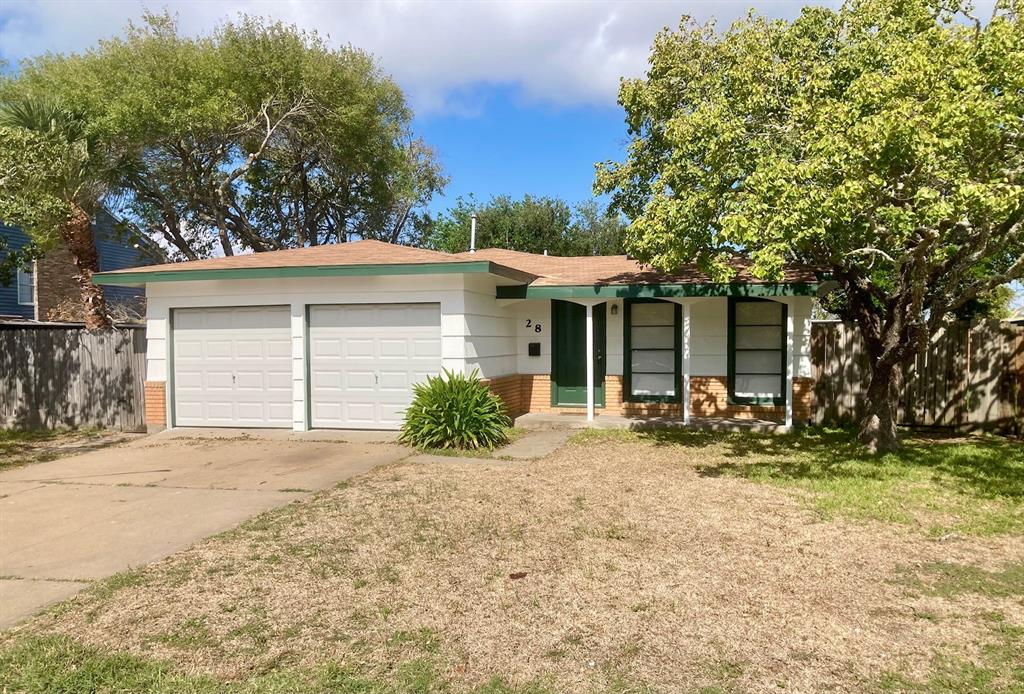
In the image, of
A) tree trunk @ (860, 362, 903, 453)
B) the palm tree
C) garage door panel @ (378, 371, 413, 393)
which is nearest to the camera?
tree trunk @ (860, 362, 903, 453)

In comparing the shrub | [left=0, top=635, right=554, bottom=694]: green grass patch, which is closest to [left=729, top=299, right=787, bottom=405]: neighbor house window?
the shrub

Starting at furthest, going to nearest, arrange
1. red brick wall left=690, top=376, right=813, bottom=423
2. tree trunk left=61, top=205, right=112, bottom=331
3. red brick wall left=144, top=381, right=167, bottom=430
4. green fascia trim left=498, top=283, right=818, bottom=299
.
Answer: tree trunk left=61, top=205, right=112, bottom=331
red brick wall left=690, top=376, right=813, bottom=423
red brick wall left=144, top=381, right=167, bottom=430
green fascia trim left=498, top=283, right=818, bottom=299

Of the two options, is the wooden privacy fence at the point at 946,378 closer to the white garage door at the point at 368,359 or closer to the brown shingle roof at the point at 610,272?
the brown shingle roof at the point at 610,272

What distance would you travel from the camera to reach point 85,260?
53.9 feet

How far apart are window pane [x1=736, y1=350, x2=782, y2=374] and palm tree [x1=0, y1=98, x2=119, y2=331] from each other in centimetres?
1221

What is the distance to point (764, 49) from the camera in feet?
34.5

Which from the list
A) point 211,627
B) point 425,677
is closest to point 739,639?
point 425,677

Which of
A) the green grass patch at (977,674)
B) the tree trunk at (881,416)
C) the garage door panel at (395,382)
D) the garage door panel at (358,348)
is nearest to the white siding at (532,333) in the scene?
the garage door panel at (395,382)

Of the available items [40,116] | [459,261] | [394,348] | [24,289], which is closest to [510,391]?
[394,348]

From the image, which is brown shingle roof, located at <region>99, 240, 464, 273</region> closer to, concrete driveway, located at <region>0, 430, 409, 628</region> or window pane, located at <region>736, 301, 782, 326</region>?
concrete driveway, located at <region>0, 430, 409, 628</region>

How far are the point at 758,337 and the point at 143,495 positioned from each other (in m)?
10.6

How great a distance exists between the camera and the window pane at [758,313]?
44.5ft

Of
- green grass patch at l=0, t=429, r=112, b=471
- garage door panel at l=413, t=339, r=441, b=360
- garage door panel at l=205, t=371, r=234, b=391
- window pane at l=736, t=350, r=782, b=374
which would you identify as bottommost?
green grass patch at l=0, t=429, r=112, b=471

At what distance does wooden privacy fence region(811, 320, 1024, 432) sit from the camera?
1263 centimetres
